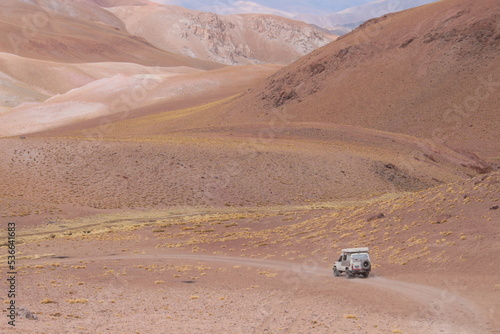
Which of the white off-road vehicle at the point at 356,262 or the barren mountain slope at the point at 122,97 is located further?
the barren mountain slope at the point at 122,97

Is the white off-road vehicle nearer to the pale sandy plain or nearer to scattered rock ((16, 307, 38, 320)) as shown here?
the pale sandy plain

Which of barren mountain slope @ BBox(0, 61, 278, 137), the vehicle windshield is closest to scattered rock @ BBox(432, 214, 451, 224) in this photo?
the vehicle windshield

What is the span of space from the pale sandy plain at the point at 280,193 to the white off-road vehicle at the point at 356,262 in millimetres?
356

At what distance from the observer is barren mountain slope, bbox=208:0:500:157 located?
84.7m

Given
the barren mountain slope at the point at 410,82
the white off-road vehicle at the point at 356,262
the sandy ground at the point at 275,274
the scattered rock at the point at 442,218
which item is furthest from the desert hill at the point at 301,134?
the white off-road vehicle at the point at 356,262

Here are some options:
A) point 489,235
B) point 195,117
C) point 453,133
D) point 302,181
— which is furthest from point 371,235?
point 195,117

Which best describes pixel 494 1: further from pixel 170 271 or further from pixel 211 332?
pixel 211 332

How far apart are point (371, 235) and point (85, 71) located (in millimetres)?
166436

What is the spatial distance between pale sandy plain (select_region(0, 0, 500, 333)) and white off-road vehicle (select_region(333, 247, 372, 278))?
0.36m

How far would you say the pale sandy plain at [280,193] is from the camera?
21.2 metres

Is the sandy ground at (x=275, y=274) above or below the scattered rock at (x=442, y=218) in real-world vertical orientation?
below

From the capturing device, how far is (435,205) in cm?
3183

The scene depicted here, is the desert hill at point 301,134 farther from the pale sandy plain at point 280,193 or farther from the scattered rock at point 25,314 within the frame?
the scattered rock at point 25,314

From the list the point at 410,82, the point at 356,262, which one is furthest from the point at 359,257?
the point at 410,82
